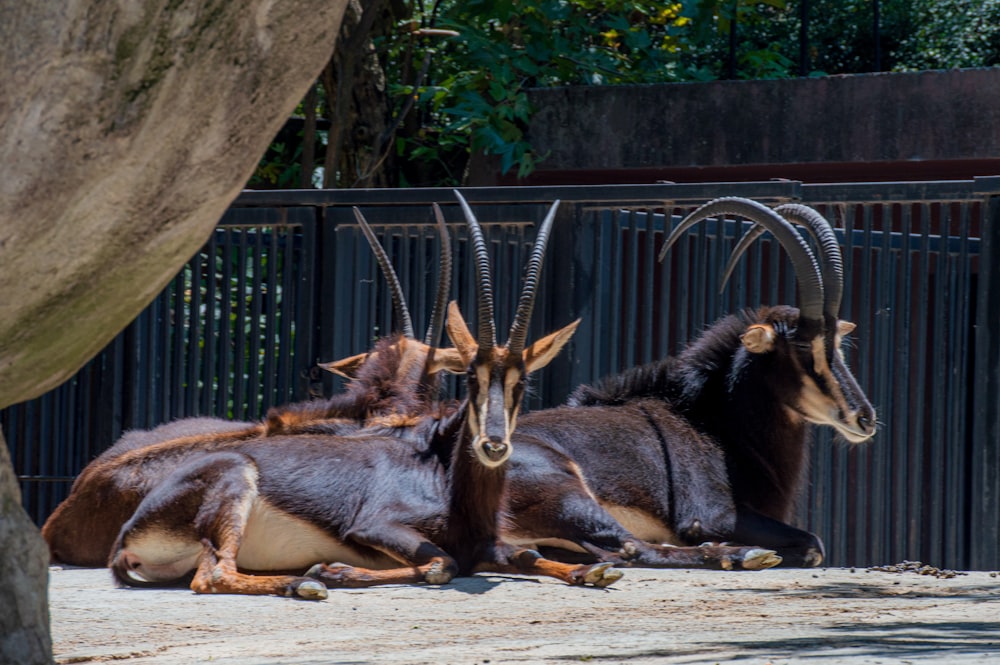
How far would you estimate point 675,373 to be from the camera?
26.3 ft

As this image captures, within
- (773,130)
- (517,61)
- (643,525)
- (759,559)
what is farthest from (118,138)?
(517,61)

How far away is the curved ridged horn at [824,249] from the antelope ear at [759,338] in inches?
11.4

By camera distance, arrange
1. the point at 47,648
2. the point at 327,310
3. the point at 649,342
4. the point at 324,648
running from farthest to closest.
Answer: the point at 327,310 < the point at 649,342 < the point at 324,648 < the point at 47,648

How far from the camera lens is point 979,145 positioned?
428 inches

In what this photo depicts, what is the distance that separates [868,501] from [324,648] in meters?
4.70

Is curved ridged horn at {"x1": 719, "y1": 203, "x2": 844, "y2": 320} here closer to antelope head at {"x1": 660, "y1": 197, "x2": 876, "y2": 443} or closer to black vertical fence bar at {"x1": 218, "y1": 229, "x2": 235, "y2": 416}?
antelope head at {"x1": 660, "y1": 197, "x2": 876, "y2": 443}

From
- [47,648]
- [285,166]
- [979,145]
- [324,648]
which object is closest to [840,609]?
[324,648]

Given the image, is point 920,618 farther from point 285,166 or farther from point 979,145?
point 285,166

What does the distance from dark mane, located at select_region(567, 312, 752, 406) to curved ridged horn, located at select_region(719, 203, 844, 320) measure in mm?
304

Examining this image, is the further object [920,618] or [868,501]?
[868,501]

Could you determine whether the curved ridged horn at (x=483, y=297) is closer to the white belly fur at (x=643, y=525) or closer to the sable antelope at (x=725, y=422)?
the sable antelope at (x=725, y=422)

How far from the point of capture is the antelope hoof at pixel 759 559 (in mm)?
6883

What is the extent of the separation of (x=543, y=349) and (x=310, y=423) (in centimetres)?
130

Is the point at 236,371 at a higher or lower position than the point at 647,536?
higher
